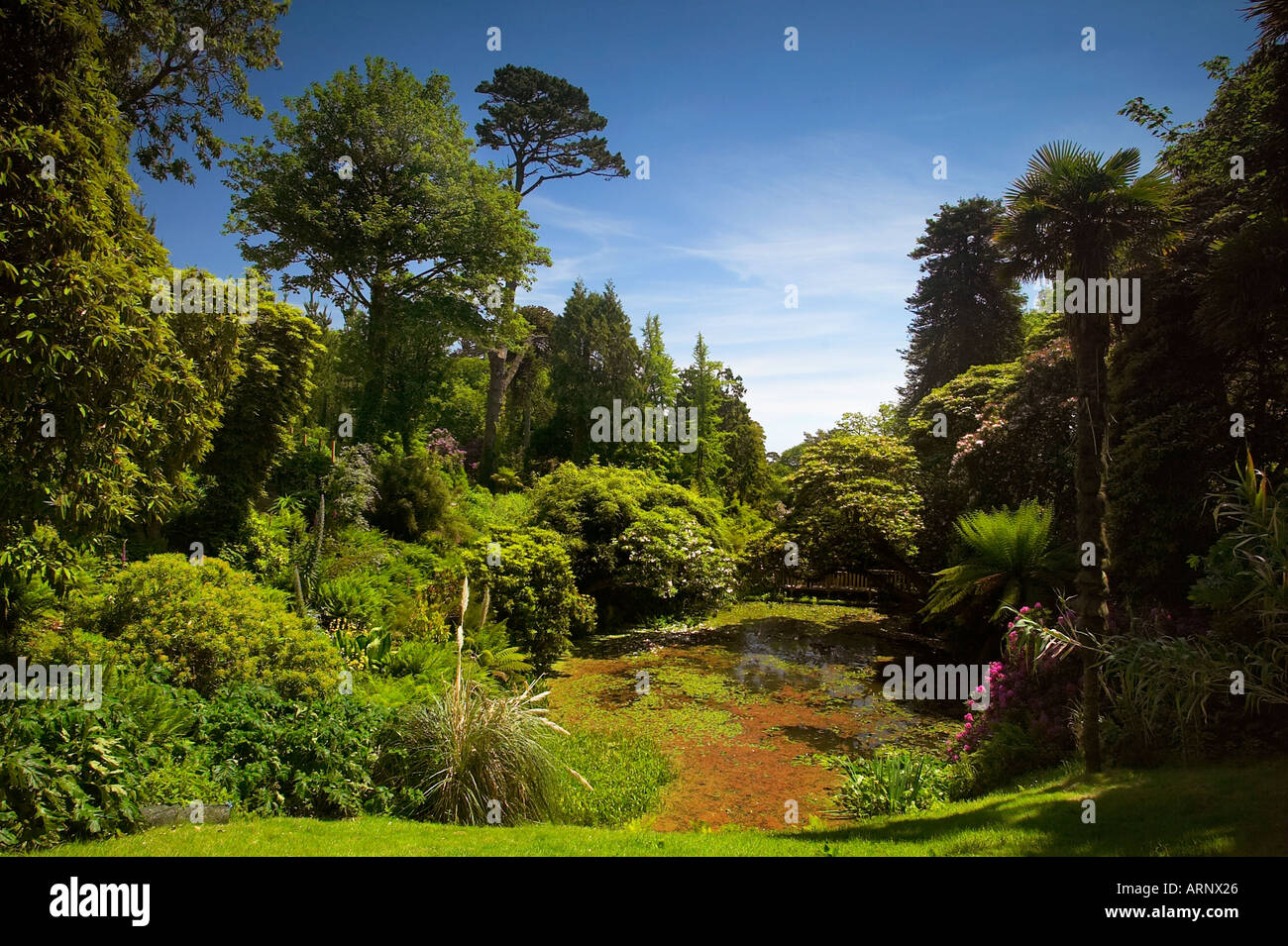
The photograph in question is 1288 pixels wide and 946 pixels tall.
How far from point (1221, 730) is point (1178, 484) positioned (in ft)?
9.40

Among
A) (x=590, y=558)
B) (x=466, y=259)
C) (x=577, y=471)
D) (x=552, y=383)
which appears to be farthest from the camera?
(x=552, y=383)

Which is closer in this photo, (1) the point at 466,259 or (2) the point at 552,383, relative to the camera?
(1) the point at 466,259

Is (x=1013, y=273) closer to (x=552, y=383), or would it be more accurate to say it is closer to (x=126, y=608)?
(x=126, y=608)

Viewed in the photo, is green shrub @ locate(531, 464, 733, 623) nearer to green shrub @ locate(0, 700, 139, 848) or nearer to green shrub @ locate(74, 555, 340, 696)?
green shrub @ locate(74, 555, 340, 696)

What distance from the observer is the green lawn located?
Answer: 390 cm

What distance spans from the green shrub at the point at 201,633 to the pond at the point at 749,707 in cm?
359

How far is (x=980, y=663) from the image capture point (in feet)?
37.1

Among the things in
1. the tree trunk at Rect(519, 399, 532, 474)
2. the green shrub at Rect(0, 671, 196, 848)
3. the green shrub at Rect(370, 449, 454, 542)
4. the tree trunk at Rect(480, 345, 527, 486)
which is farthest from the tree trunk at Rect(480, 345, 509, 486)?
the green shrub at Rect(0, 671, 196, 848)

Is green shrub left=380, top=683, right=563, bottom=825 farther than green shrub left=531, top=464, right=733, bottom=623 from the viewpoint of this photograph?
No

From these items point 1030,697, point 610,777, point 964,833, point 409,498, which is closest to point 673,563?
point 409,498

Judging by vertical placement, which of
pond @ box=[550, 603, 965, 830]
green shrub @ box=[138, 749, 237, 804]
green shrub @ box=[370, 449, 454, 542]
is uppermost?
green shrub @ box=[370, 449, 454, 542]

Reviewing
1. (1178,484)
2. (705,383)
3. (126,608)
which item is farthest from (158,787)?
(705,383)

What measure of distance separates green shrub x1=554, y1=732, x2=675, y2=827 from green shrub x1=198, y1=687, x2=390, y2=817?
178 centimetres

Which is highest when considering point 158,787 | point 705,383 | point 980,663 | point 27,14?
point 705,383
